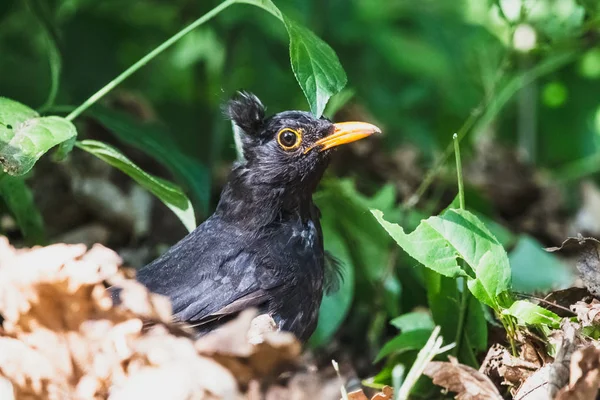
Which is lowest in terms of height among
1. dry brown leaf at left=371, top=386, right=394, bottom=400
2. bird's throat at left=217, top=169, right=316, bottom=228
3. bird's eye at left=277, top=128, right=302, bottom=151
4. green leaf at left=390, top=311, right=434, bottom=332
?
dry brown leaf at left=371, top=386, right=394, bottom=400

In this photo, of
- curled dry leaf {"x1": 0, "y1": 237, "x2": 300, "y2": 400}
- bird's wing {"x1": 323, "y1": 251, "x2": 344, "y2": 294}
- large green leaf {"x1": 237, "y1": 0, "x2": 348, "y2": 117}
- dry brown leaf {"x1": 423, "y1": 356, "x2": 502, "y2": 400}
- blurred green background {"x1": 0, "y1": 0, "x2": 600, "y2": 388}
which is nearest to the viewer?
curled dry leaf {"x1": 0, "y1": 237, "x2": 300, "y2": 400}

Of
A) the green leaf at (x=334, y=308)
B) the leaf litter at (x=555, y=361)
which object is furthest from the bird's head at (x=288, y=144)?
the leaf litter at (x=555, y=361)

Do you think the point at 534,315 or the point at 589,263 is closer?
the point at 534,315

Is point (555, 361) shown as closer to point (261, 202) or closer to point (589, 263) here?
point (589, 263)

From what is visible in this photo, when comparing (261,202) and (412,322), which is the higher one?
(261,202)

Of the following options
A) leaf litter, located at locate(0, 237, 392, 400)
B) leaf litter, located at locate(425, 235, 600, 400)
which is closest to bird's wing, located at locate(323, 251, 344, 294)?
leaf litter, located at locate(425, 235, 600, 400)

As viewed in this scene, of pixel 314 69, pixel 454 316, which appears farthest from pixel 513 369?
pixel 314 69

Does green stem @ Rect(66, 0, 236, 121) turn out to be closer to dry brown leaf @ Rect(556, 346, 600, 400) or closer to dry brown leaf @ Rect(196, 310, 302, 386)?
dry brown leaf @ Rect(196, 310, 302, 386)

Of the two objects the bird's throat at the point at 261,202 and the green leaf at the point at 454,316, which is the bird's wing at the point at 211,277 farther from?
the green leaf at the point at 454,316
